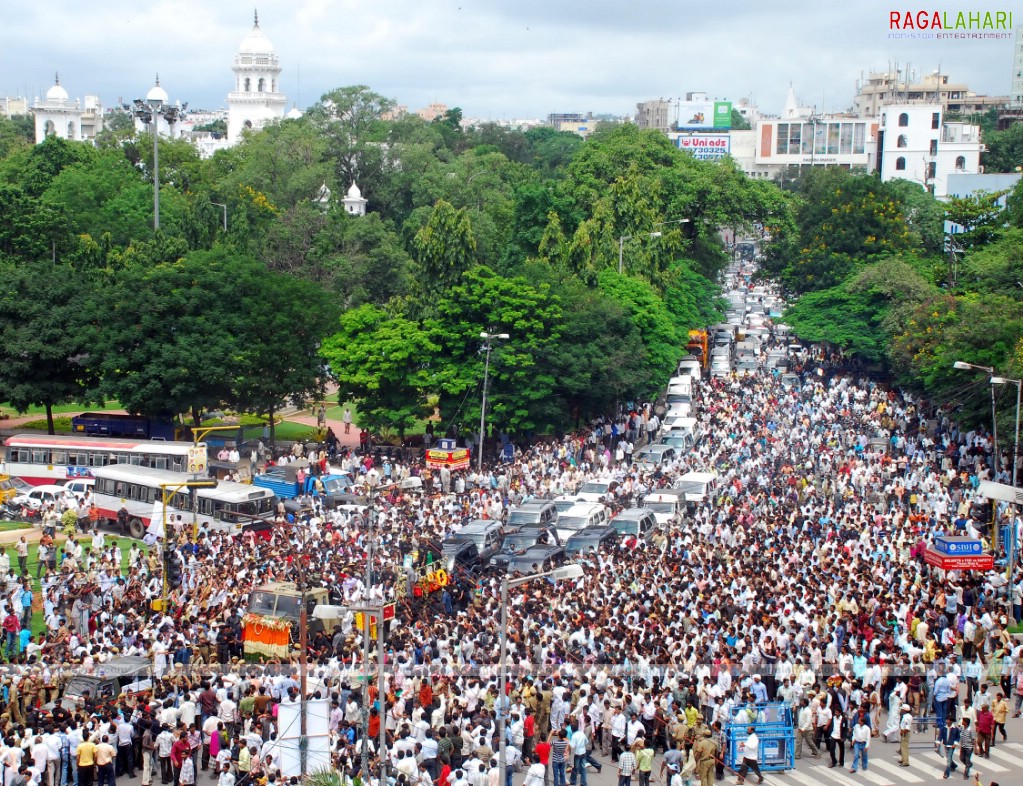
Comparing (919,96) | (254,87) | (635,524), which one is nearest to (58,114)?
(254,87)

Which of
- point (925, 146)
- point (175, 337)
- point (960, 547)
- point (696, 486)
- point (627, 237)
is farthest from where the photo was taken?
point (925, 146)

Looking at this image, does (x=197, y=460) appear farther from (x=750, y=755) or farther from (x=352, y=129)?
(x=352, y=129)

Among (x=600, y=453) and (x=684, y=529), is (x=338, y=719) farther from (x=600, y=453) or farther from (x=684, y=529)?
(x=600, y=453)

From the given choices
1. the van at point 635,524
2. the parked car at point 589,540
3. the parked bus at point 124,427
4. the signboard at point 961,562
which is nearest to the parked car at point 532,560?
the parked car at point 589,540

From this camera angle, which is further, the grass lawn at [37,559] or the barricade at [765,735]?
the grass lawn at [37,559]

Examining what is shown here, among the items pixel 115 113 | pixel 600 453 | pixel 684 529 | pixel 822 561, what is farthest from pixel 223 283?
pixel 115 113

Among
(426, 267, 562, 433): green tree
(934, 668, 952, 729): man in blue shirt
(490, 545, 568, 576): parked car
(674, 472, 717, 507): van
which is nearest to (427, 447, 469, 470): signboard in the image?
(426, 267, 562, 433): green tree

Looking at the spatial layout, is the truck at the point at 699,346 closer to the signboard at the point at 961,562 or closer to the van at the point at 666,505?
the van at the point at 666,505
